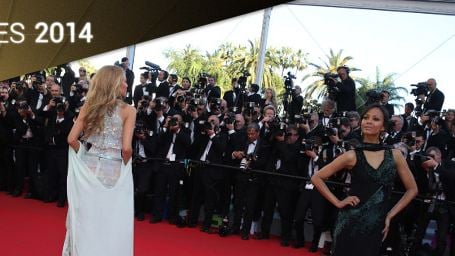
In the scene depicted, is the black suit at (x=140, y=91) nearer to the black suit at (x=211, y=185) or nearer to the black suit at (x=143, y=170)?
the black suit at (x=143, y=170)

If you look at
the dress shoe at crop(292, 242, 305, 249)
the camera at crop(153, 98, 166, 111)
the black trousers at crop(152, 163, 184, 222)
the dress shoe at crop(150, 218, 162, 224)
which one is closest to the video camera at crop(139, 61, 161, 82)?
the camera at crop(153, 98, 166, 111)

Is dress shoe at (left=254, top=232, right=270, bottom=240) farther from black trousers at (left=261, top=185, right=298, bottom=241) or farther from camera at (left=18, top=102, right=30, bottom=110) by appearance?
camera at (left=18, top=102, right=30, bottom=110)

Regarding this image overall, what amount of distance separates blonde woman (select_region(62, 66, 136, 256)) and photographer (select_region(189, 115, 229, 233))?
10.7 ft

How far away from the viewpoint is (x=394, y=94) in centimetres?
1745

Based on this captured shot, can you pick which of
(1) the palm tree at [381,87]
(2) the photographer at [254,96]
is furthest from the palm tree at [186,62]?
(2) the photographer at [254,96]

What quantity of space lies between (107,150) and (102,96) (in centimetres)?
37

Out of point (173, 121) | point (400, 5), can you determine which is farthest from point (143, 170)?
point (400, 5)

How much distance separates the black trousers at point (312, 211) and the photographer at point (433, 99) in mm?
2952

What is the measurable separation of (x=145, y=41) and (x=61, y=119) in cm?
770

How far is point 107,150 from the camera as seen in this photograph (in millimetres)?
3564

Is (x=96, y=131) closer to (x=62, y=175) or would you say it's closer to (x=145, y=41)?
(x=62, y=175)

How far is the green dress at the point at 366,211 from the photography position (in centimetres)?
311

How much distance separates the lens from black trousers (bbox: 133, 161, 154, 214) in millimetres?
7215

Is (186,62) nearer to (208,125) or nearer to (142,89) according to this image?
(142,89)
